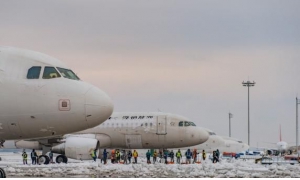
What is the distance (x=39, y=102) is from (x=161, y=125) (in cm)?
3179

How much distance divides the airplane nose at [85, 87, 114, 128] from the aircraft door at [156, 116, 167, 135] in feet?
101

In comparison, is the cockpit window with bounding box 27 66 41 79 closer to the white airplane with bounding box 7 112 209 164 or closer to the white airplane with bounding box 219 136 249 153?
the white airplane with bounding box 7 112 209 164

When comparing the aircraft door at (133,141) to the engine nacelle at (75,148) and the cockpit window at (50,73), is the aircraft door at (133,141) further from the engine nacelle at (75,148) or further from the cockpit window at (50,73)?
the cockpit window at (50,73)

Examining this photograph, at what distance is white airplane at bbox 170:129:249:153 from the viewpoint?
7238cm

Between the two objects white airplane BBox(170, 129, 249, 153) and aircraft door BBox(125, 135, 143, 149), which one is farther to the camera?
white airplane BBox(170, 129, 249, 153)

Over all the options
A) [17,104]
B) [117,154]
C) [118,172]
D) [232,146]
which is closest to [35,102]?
[17,104]

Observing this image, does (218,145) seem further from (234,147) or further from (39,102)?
(39,102)

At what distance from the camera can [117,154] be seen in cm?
5041

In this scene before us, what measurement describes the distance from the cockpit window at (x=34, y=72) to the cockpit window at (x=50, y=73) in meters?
0.20

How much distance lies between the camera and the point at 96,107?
Answer: 2123 cm

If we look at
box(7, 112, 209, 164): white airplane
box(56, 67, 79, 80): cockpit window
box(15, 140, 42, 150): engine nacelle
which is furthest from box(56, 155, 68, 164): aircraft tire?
box(56, 67, 79, 80): cockpit window

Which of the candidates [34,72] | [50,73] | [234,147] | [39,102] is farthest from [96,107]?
[234,147]

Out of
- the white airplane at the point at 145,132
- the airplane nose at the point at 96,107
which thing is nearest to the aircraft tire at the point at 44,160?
the white airplane at the point at 145,132

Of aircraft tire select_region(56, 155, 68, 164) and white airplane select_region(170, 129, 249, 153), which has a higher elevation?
white airplane select_region(170, 129, 249, 153)
